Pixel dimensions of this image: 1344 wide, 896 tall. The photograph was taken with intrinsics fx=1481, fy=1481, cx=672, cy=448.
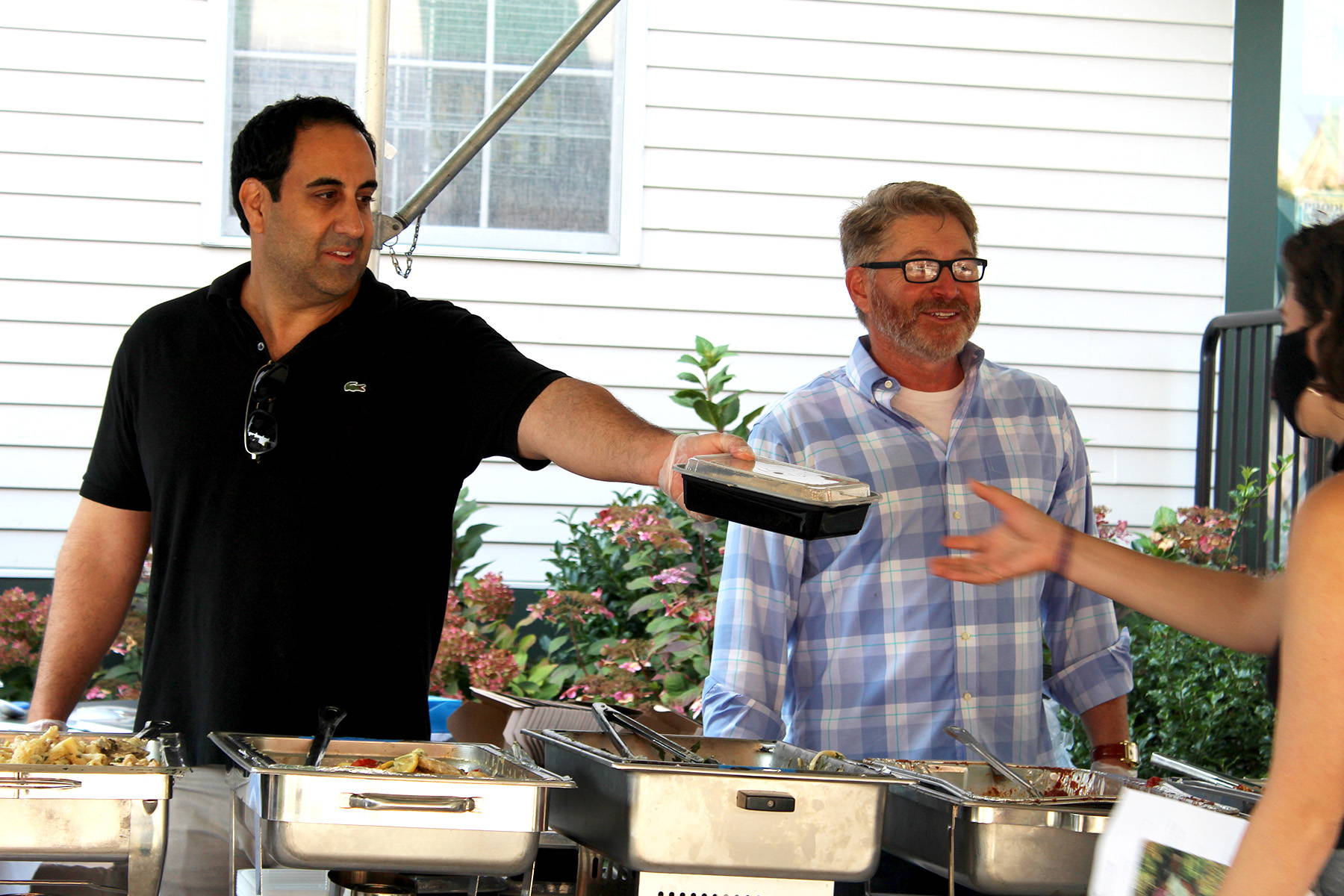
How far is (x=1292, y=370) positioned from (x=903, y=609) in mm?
972

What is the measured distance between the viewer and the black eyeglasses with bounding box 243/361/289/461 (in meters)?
2.53

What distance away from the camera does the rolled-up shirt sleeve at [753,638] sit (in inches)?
108

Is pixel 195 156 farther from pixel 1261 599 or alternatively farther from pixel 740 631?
pixel 1261 599

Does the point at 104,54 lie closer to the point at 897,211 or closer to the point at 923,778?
the point at 897,211

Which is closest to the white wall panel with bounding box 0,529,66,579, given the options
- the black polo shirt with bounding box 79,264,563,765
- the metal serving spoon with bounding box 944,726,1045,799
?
the black polo shirt with bounding box 79,264,563,765

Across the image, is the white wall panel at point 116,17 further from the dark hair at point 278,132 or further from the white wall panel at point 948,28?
the dark hair at point 278,132

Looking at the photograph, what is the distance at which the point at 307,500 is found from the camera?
8.20 ft

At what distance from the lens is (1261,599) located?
85.2 inches

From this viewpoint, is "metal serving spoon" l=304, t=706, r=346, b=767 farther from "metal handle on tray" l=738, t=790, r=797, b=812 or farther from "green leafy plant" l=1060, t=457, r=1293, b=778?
"green leafy plant" l=1060, t=457, r=1293, b=778

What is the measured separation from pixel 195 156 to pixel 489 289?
1196 mm

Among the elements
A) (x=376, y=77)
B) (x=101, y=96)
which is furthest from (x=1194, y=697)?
(x=101, y=96)

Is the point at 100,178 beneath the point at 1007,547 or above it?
above

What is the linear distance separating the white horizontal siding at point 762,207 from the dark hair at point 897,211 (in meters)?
2.65

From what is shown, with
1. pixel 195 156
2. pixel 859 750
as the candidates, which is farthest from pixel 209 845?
pixel 195 156
